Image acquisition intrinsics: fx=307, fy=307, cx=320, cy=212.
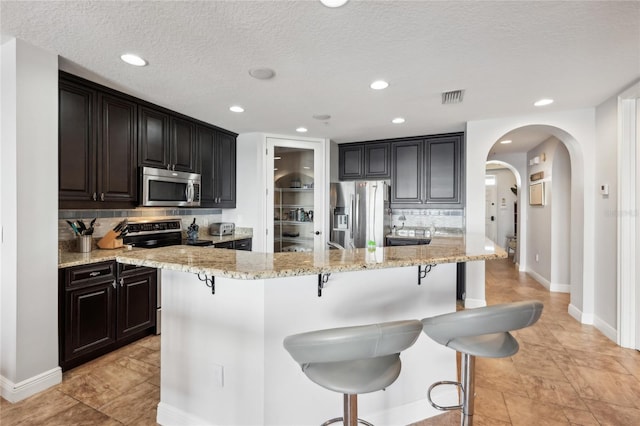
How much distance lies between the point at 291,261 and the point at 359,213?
3252 mm

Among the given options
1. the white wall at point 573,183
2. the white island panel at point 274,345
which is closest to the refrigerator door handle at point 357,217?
the white wall at point 573,183

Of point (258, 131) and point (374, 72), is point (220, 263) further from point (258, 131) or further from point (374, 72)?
point (258, 131)

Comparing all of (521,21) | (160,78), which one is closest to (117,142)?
(160,78)

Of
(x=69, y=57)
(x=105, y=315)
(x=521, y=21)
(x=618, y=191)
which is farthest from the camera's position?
(x=618, y=191)

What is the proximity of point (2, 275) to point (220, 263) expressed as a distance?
1.76 meters

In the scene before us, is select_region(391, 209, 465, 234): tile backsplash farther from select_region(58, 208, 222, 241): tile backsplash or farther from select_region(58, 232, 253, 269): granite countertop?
select_region(58, 232, 253, 269): granite countertop

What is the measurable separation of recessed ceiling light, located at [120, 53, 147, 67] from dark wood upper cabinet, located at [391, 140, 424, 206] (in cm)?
351

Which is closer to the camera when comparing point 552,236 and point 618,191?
point 618,191

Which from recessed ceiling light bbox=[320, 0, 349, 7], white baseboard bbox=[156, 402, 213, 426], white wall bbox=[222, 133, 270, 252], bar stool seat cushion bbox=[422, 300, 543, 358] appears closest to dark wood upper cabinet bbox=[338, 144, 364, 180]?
white wall bbox=[222, 133, 270, 252]

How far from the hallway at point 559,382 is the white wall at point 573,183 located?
51 cm

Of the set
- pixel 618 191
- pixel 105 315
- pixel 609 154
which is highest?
pixel 609 154

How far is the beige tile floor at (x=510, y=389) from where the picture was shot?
188 cm

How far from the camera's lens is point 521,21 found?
1727mm

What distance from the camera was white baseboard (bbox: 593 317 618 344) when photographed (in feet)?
9.60
